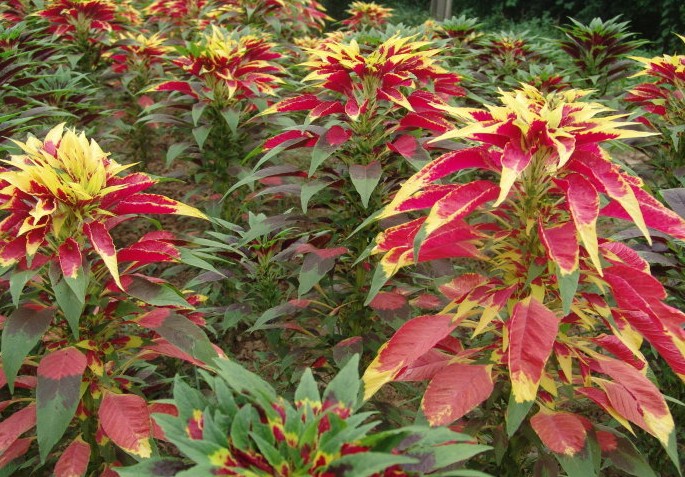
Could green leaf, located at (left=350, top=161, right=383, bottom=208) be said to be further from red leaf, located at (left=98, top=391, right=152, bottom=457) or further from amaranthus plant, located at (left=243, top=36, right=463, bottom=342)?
red leaf, located at (left=98, top=391, right=152, bottom=457)

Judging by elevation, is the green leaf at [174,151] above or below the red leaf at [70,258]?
below

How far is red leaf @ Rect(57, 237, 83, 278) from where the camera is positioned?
1245mm

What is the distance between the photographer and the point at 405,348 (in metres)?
1.29

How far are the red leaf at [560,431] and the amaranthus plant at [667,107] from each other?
63.2 inches

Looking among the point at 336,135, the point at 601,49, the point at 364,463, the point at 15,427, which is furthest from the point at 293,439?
the point at 601,49

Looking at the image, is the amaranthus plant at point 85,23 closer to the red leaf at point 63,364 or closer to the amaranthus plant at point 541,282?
the red leaf at point 63,364

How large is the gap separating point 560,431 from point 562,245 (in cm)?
40

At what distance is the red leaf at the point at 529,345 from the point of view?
1.14 metres

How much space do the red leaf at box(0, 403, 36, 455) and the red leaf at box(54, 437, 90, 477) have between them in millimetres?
104

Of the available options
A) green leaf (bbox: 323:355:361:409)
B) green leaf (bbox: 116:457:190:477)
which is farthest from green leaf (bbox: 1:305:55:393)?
green leaf (bbox: 323:355:361:409)

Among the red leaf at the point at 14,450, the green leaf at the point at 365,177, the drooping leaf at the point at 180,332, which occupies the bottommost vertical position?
the red leaf at the point at 14,450

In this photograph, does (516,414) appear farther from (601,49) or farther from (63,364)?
(601,49)

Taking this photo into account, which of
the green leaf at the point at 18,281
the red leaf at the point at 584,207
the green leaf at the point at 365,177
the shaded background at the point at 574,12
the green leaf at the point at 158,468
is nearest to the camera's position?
the green leaf at the point at 158,468

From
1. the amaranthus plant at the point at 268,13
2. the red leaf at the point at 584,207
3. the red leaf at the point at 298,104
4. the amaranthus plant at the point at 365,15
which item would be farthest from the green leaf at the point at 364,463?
the amaranthus plant at the point at 365,15
